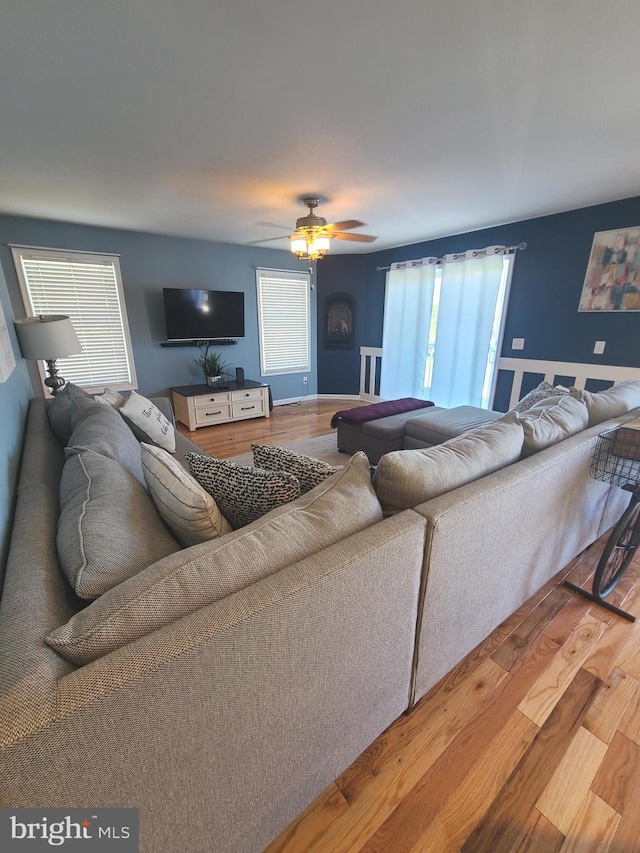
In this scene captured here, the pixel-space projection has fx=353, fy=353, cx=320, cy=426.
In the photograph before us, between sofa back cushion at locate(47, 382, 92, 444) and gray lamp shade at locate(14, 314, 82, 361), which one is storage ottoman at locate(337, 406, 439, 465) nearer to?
sofa back cushion at locate(47, 382, 92, 444)

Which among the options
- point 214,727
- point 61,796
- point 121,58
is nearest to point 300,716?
point 214,727

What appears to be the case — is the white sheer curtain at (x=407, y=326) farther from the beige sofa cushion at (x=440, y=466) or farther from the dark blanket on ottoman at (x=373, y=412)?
A: the beige sofa cushion at (x=440, y=466)

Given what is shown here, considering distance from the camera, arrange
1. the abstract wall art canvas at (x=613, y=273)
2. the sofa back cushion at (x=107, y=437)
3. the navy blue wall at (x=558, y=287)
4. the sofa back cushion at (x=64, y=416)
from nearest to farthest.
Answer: the sofa back cushion at (x=107, y=437)
the sofa back cushion at (x=64, y=416)
the abstract wall art canvas at (x=613, y=273)
the navy blue wall at (x=558, y=287)

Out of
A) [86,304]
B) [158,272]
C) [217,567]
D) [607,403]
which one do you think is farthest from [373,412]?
[86,304]

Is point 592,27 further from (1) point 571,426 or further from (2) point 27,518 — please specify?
(2) point 27,518

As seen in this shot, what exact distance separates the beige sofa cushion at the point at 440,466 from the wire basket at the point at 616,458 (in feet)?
1.61

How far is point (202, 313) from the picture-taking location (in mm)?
4367

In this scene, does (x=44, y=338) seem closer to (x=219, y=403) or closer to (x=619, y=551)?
(x=219, y=403)

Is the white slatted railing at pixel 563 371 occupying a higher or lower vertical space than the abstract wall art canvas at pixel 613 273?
A: lower

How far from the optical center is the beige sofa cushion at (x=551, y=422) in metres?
1.52

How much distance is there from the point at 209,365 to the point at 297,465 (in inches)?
150

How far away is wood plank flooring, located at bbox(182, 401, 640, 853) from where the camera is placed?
3.19 ft

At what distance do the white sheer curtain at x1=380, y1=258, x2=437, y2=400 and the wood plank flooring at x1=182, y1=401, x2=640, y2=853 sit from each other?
3.76 metres

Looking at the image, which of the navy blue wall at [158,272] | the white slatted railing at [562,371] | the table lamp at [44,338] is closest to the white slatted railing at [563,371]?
the white slatted railing at [562,371]
